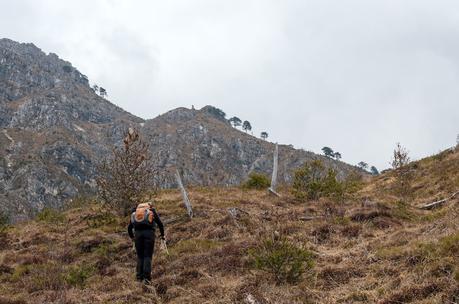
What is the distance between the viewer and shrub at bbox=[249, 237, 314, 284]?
9.75m

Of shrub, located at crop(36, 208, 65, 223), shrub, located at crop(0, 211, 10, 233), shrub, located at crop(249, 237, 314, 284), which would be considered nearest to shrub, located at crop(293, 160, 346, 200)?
shrub, located at crop(249, 237, 314, 284)

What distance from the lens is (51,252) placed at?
15562mm

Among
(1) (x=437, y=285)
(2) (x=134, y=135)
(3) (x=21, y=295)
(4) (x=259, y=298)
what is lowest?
(3) (x=21, y=295)

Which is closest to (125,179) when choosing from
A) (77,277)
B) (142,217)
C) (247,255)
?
(77,277)

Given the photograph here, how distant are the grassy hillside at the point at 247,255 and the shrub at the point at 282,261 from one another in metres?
0.20

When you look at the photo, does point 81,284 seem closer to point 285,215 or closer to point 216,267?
point 216,267

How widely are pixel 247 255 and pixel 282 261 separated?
93.2 inches

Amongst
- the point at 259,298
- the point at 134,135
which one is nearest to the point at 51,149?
the point at 134,135

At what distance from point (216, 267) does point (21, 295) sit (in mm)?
4710

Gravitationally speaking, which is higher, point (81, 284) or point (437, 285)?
point (437, 285)

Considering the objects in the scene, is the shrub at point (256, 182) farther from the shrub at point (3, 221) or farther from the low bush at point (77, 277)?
the low bush at point (77, 277)

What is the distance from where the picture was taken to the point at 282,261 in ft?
32.2

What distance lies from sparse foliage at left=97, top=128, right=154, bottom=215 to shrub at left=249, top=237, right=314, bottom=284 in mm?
10475

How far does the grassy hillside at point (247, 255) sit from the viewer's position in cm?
882
